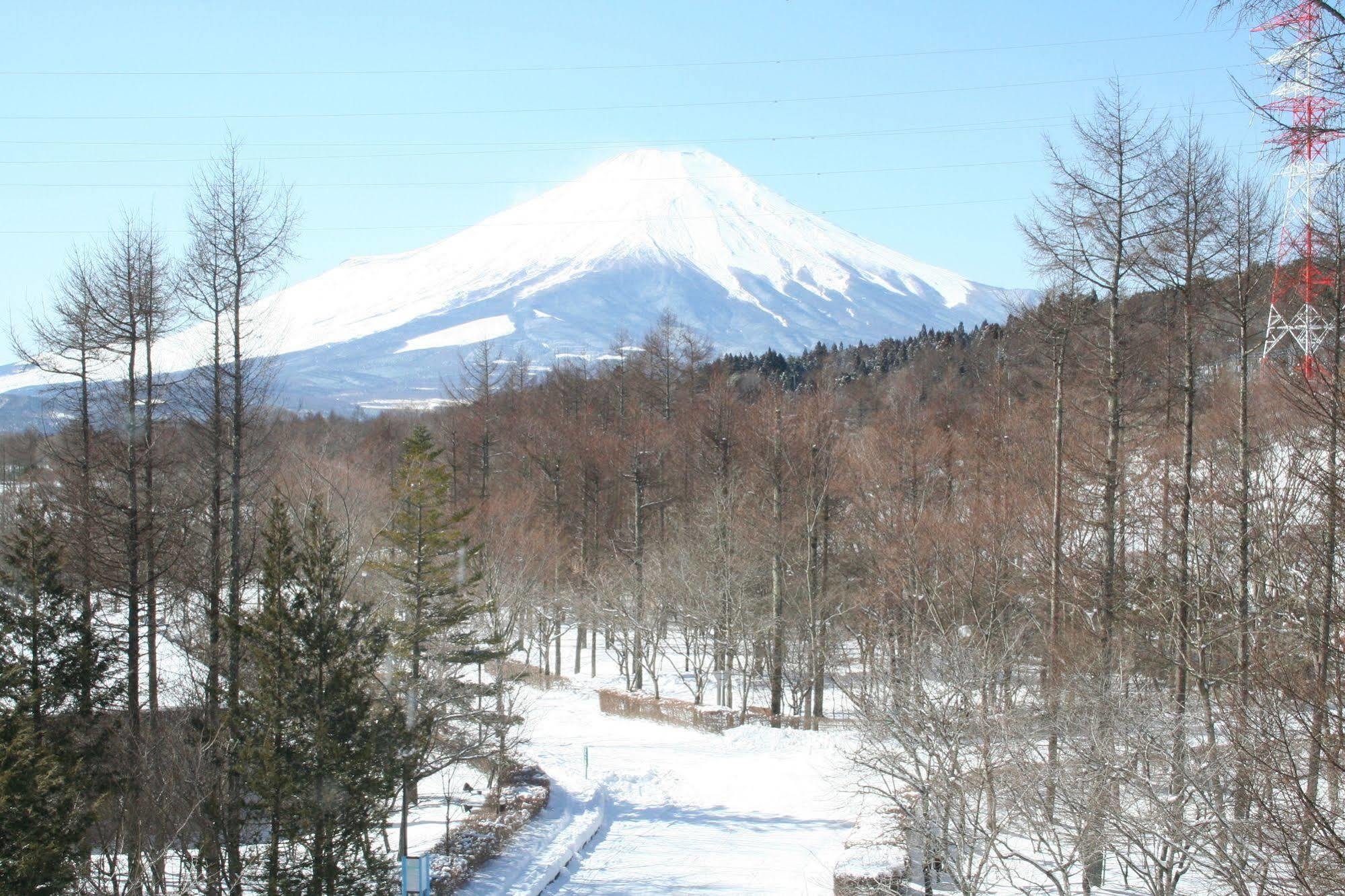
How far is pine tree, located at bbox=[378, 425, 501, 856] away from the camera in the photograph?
67.3 feet

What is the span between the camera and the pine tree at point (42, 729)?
10.5 meters

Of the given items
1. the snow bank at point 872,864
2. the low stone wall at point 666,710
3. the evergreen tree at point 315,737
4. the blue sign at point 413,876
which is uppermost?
the evergreen tree at point 315,737

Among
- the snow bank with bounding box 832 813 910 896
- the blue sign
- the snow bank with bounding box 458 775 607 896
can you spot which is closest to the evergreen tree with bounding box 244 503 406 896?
the blue sign

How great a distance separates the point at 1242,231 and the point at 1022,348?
232 inches

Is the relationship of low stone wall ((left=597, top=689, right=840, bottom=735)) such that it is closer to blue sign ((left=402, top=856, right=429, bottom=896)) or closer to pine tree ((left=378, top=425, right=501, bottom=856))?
pine tree ((left=378, top=425, right=501, bottom=856))

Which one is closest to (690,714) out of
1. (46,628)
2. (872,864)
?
(872,864)

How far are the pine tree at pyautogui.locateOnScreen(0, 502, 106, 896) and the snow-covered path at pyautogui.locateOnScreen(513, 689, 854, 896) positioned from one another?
8.79 metres

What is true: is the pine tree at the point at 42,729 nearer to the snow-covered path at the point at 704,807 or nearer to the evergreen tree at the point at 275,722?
the evergreen tree at the point at 275,722

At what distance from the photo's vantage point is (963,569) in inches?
1180

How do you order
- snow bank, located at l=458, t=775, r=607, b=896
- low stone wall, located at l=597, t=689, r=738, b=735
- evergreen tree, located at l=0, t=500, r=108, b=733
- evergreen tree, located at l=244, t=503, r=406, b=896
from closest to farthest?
evergreen tree, located at l=244, t=503, r=406, b=896 → evergreen tree, located at l=0, t=500, r=108, b=733 → snow bank, located at l=458, t=775, r=607, b=896 → low stone wall, located at l=597, t=689, r=738, b=735

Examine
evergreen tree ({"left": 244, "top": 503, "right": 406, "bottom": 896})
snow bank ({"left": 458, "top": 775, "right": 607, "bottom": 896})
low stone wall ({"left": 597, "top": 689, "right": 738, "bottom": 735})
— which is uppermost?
evergreen tree ({"left": 244, "top": 503, "right": 406, "bottom": 896})

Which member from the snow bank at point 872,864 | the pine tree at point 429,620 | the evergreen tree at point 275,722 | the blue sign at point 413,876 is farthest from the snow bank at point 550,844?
the snow bank at point 872,864

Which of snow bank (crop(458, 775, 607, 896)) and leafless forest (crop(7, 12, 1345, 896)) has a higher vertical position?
leafless forest (crop(7, 12, 1345, 896))

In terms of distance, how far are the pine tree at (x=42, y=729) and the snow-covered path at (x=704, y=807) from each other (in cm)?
879
